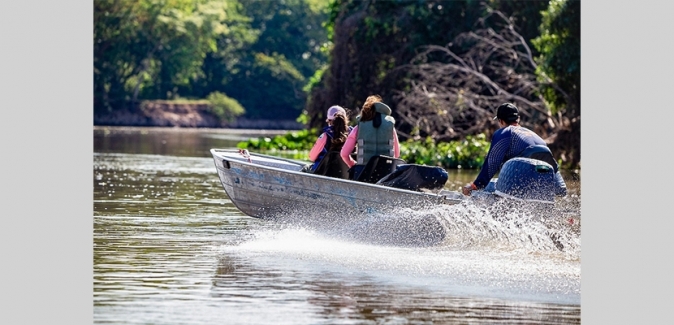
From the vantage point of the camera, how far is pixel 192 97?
9062cm

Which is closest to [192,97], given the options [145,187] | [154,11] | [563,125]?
[154,11]

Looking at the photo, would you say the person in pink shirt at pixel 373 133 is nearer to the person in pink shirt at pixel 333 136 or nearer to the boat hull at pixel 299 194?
the person in pink shirt at pixel 333 136

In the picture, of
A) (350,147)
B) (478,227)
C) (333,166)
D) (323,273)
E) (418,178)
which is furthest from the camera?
(333,166)

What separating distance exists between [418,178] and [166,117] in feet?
230

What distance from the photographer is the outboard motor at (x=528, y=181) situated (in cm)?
1276

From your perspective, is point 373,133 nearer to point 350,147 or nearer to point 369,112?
point 369,112

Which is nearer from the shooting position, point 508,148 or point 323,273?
point 323,273

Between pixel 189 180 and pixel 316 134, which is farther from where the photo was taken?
pixel 316 134

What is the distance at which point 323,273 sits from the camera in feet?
37.8

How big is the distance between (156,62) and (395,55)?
163 feet

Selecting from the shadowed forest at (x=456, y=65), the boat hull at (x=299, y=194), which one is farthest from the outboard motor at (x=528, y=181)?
the shadowed forest at (x=456, y=65)

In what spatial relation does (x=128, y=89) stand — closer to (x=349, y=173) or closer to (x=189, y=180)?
(x=189, y=180)

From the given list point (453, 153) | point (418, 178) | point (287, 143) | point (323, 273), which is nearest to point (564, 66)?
Answer: point (453, 153)

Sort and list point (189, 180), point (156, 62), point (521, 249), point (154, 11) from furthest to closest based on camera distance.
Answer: point (156, 62) < point (154, 11) < point (189, 180) < point (521, 249)
